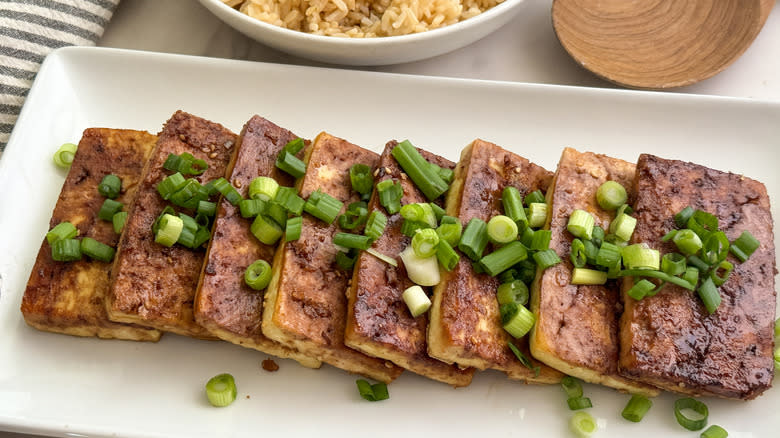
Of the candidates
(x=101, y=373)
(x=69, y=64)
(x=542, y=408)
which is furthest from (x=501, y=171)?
(x=69, y=64)

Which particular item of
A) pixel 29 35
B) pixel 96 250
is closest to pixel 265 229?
pixel 96 250

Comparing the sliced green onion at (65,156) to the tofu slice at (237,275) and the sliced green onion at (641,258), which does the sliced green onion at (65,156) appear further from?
the sliced green onion at (641,258)

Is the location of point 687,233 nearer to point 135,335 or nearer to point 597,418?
point 597,418

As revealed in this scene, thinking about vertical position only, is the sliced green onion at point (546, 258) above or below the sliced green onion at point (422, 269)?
above

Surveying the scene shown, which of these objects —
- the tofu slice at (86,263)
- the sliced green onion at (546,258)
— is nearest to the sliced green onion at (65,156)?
the tofu slice at (86,263)

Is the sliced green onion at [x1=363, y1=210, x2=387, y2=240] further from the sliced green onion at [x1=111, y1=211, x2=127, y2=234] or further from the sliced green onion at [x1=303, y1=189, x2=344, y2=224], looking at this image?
the sliced green onion at [x1=111, y1=211, x2=127, y2=234]

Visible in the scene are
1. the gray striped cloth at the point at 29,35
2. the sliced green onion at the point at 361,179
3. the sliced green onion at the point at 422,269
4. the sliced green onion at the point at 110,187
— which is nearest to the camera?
the sliced green onion at the point at 422,269

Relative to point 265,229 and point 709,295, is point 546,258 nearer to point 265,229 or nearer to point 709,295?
point 709,295
